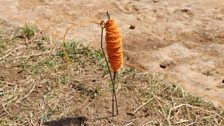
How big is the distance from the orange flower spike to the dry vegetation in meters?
0.61

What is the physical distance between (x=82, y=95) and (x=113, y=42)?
919mm

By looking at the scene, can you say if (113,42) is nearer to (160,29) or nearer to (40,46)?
(40,46)

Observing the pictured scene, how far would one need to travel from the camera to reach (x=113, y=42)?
11.0ft

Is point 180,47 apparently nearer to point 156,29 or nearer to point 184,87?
point 156,29

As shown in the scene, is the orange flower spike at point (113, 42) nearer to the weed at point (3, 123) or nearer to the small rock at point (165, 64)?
the weed at point (3, 123)

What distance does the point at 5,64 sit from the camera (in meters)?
4.65

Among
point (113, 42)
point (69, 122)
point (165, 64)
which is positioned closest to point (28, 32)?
point (165, 64)

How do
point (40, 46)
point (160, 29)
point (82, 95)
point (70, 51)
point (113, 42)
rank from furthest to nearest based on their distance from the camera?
point (160, 29) < point (40, 46) < point (70, 51) < point (82, 95) < point (113, 42)

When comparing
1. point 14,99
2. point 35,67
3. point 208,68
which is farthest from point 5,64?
point 208,68

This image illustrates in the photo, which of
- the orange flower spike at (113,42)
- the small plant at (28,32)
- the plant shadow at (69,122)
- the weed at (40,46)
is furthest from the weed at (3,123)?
the small plant at (28,32)

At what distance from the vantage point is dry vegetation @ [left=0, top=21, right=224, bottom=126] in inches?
149

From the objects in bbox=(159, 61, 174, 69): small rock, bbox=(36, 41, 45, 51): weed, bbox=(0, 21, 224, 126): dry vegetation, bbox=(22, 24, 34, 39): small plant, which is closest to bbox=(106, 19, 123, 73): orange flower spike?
bbox=(0, 21, 224, 126): dry vegetation

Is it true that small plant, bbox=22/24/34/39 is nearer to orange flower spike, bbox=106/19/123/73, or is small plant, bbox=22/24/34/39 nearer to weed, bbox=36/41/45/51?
weed, bbox=36/41/45/51

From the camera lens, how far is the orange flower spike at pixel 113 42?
331 cm
